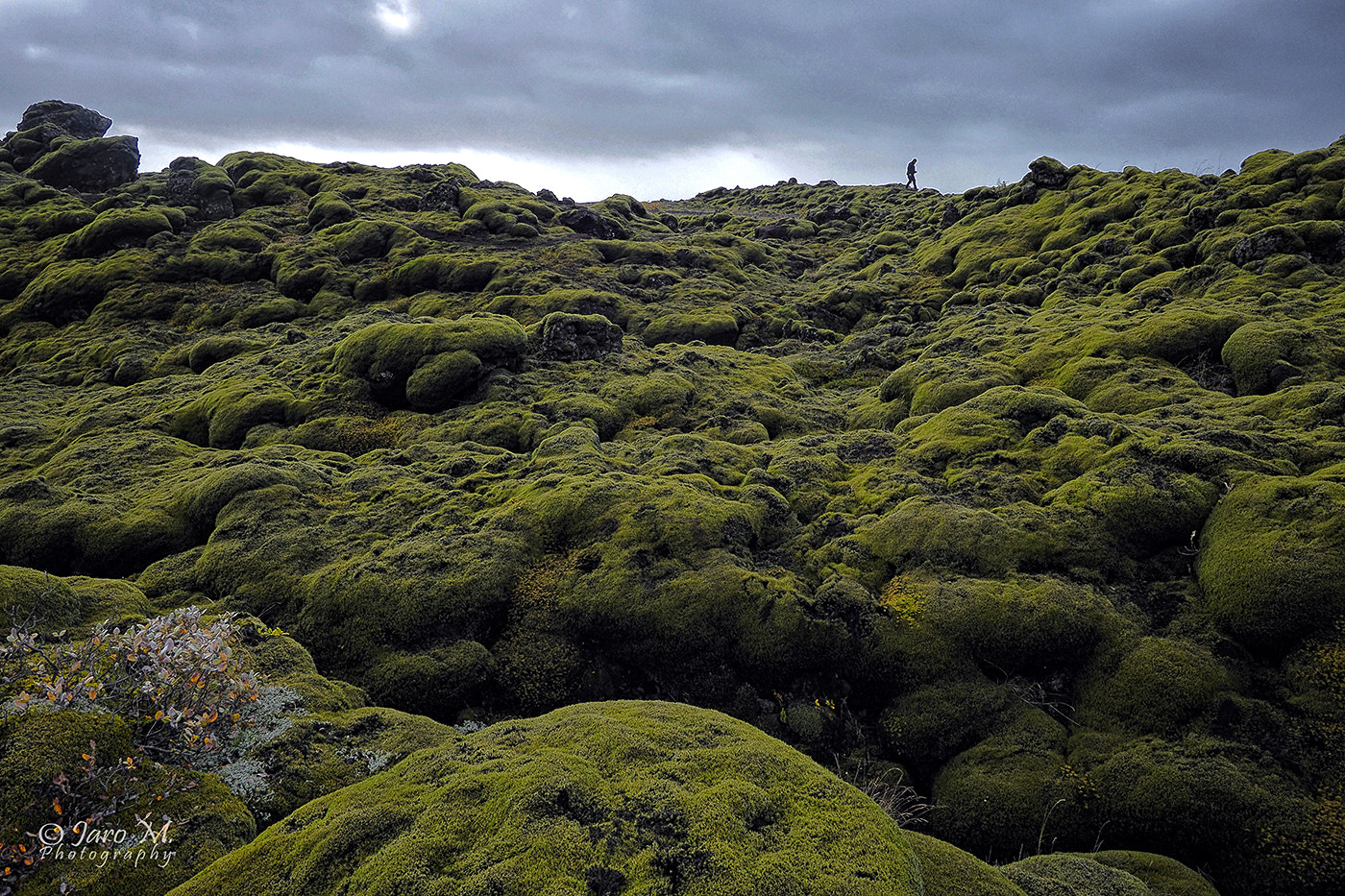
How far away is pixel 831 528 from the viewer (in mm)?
14945

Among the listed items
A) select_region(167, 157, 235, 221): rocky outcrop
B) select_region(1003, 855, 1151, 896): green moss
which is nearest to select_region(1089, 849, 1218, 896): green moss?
select_region(1003, 855, 1151, 896): green moss

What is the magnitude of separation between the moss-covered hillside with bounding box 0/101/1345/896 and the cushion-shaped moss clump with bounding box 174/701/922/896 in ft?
0.35

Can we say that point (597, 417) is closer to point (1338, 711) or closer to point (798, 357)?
point (798, 357)

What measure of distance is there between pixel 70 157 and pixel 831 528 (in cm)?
7614

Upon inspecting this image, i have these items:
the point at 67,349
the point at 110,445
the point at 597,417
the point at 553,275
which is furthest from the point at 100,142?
the point at 597,417

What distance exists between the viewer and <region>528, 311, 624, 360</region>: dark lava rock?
2698cm

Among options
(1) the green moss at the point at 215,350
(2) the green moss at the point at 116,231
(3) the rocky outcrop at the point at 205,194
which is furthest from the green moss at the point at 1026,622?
(3) the rocky outcrop at the point at 205,194

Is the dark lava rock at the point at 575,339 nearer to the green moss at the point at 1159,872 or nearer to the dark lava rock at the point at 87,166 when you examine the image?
the green moss at the point at 1159,872

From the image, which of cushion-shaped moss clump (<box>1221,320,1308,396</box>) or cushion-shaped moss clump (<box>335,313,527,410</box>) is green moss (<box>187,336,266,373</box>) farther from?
cushion-shaped moss clump (<box>1221,320,1308,396</box>)

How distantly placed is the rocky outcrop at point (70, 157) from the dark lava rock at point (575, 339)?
186 ft

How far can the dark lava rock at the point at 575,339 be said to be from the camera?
2698cm

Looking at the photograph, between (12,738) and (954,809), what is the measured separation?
37.5 feet

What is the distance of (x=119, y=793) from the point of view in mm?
6516

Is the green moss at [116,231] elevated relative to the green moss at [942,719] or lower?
elevated
